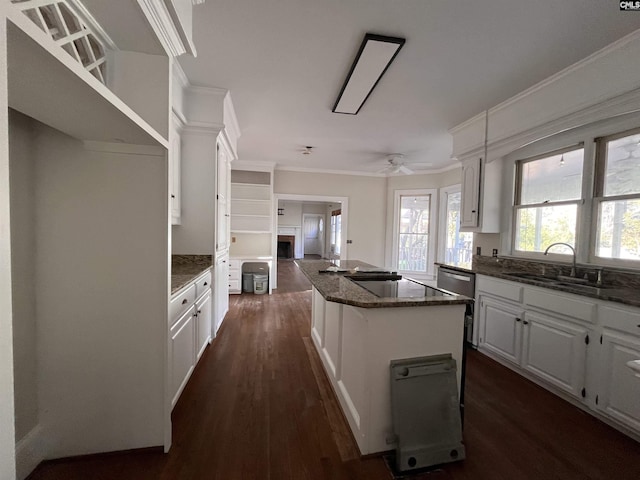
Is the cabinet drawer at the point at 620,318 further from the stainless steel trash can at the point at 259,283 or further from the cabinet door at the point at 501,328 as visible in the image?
the stainless steel trash can at the point at 259,283

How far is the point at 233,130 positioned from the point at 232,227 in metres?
2.25

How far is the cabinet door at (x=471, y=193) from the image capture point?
3.19 meters

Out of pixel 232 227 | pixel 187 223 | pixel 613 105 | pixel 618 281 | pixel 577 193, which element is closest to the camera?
pixel 613 105

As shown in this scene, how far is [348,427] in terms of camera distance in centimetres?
174

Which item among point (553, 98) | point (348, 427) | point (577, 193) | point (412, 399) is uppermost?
point (553, 98)

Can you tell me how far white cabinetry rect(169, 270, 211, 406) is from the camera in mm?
1752

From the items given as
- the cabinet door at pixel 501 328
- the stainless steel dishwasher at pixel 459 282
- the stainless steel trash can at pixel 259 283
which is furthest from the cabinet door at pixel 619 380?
the stainless steel trash can at pixel 259 283

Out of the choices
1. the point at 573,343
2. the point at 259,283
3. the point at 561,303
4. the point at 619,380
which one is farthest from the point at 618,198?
the point at 259,283

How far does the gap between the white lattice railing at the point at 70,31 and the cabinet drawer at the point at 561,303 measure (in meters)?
3.13

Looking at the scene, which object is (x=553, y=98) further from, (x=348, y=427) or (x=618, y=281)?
(x=348, y=427)

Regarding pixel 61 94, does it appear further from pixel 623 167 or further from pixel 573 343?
pixel 623 167

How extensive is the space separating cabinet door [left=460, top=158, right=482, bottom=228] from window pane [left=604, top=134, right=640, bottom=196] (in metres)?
1.06

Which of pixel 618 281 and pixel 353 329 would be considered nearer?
pixel 353 329

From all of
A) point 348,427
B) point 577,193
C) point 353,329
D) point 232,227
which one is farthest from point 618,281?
point 232,227
